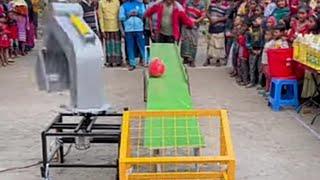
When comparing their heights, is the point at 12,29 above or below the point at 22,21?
below

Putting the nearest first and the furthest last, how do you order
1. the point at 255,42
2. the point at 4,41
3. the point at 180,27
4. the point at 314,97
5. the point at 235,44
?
the point at 314,97 < the point at 255,42 < the point at 235,44 < the point at 180,27 < the point at 4,41

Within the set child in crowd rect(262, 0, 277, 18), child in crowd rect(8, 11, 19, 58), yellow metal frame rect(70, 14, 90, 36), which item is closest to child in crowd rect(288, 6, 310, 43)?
child in crowd rect(262, 0, 277, 18)

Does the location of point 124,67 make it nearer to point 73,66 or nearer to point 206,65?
point 206,65

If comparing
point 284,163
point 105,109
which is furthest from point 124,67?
point 105,109

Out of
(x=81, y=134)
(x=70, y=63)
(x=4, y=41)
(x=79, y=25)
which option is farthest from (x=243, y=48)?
(x=70, y=63)

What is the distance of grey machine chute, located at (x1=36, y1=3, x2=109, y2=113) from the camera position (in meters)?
4.43

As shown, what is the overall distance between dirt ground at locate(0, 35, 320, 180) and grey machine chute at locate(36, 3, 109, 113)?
134 centimetres

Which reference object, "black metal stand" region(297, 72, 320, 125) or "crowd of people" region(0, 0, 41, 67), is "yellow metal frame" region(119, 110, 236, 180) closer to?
"black metal stand" region(297, 72, 320, 125)

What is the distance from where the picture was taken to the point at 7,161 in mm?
6172

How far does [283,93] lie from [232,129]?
4.75 feet

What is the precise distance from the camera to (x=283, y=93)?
28.0 ft

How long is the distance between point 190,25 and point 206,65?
3.60ft

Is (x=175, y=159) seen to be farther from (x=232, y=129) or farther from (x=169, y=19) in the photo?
(x=169, y=19)

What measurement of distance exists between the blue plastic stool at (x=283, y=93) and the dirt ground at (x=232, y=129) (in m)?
0.15
